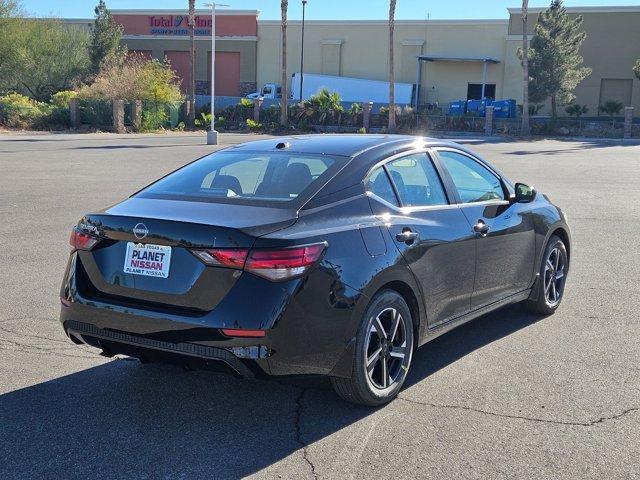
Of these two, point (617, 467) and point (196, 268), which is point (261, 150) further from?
point (617, 467)

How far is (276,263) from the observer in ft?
12.7

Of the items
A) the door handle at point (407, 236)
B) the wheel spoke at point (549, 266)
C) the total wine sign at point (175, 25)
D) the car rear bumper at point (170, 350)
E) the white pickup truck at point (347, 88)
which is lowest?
the car rear bumper at point (170, 350)

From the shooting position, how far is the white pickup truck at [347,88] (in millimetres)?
62812

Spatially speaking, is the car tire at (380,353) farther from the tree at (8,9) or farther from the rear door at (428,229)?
the tree at (8,9)

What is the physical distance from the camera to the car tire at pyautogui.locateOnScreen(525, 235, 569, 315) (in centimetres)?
645

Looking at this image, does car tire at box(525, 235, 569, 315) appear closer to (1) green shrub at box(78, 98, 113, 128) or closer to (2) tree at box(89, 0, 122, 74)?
(1) green shrub at box(78, 98, 113, 128)

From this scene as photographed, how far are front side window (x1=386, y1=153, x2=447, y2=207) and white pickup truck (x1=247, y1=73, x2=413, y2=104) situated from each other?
58.2m

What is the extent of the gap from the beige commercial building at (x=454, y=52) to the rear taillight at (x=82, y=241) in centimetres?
6178

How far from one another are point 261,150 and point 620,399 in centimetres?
289

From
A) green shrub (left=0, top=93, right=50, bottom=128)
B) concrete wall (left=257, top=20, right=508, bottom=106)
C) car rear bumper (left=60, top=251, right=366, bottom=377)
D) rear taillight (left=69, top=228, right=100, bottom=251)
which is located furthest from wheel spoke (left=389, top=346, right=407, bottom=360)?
concrete wall (left=257, top=20, right=508, bottom=106)

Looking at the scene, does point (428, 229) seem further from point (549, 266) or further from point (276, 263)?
point (549, 266)

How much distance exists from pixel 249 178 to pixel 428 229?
4.07ft

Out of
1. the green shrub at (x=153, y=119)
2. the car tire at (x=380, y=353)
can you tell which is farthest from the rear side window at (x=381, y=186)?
the green shrub at (x=153, y=119)

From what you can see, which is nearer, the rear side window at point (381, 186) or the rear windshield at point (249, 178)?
the rear windshield at point (249, 178)
